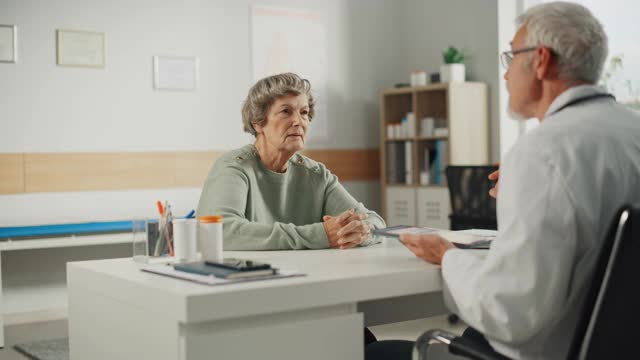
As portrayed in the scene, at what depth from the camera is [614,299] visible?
5.33 feet

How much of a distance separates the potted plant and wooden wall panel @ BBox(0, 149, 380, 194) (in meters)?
1.87

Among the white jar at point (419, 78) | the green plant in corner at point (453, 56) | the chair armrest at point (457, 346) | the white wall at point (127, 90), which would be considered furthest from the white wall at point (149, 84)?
the chair armrest at point (457, 346)

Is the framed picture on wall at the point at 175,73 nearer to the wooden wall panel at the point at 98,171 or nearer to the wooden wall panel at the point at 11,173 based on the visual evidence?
the wooden wall panel at the point at 98,171

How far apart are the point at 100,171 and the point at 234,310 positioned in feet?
14.6

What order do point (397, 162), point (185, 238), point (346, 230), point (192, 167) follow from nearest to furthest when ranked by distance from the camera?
point (185, 238)
point (346, 230)
point (192, 167)
point (397, 162)

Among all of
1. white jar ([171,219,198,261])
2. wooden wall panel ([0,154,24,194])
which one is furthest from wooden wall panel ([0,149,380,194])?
white jar ([171,219,198,261])

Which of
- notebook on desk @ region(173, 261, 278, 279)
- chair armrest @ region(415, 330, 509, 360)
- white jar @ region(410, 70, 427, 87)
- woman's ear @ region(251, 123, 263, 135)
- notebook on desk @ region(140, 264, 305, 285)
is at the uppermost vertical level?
white jar @ region(410, 70, 427, 87)

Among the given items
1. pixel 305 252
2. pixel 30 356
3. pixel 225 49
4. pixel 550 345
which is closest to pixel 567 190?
pixel 550 345

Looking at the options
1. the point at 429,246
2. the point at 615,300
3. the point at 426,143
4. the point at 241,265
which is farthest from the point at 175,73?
the point at 615,300

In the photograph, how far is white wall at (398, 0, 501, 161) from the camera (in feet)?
21.2

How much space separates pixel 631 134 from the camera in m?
1.79

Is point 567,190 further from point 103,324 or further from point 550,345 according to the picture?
point 103,324

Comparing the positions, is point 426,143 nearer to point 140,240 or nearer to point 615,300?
point 140,240

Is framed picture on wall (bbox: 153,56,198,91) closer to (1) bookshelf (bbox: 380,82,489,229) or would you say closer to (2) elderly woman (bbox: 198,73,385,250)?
(1) bookshelf (bbox: 380,82,489,229)
